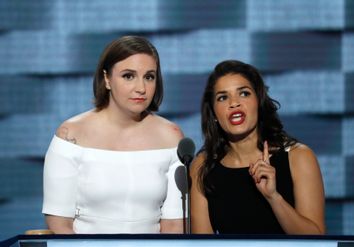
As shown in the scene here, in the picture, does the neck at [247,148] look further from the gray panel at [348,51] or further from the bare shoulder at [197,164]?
the gray panel at [348,51]

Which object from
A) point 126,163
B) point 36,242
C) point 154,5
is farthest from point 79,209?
point 154,5

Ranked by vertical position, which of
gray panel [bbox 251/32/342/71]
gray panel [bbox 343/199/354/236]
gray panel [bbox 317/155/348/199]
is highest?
gray panel [bbox 251/32/342/71]

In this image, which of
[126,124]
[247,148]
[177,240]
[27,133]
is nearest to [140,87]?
[126,124]

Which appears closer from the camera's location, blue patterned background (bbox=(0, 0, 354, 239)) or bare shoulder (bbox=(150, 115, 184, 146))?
bare shoulder (bbox=(150, 115, 184, 146))

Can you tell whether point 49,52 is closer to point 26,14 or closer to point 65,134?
point 26,14

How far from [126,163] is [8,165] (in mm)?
1143

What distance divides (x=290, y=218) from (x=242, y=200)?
224 millimetres

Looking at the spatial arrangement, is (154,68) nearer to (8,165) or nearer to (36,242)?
(36,242)

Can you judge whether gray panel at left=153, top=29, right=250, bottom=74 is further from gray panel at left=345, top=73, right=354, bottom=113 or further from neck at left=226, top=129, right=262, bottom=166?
neck at left=226, top=129, right=262, bottom=166

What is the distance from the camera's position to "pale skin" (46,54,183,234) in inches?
73.2

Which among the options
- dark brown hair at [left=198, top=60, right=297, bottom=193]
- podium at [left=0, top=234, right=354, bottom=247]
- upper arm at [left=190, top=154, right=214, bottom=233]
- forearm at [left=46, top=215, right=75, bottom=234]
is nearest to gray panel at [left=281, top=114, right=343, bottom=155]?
dark brown hair at [left=198, top=60, right=297, bottom=193]

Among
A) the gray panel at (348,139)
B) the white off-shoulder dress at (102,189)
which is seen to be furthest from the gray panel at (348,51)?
the white off-shoulder dress at (102,189)

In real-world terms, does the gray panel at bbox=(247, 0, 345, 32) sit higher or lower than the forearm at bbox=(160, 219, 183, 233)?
higher

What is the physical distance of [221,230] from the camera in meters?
1.98
